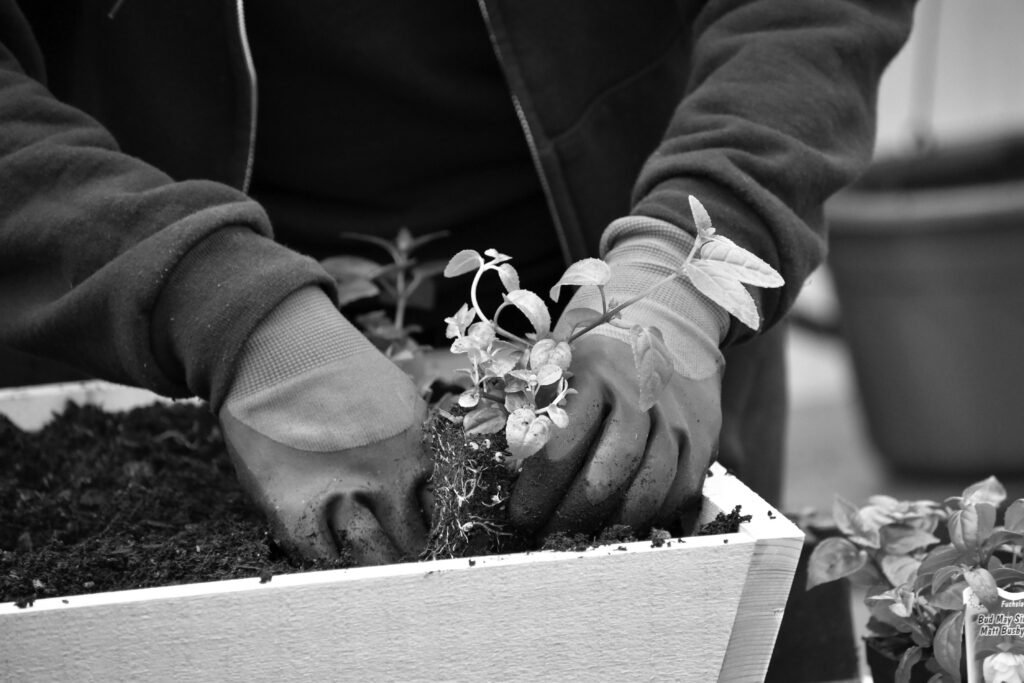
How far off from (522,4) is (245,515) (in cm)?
69

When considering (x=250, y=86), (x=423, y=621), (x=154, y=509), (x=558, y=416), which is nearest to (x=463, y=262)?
(x=558, y=416)

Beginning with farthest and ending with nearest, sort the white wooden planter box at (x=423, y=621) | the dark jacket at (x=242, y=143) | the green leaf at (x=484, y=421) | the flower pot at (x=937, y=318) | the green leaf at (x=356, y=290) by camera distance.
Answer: the flower pot at (x=937, y=318) < the green leaf at (x=356, y=290) < the dark jacket at (x=242, y=143) < the green leaf at (x=484, y=421) < the white wooden planter box at (x=423, y=621)

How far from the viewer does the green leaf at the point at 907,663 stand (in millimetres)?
865

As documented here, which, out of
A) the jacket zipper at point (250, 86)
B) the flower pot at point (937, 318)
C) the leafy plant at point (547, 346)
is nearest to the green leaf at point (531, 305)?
the leafy plant at point (547, 346)

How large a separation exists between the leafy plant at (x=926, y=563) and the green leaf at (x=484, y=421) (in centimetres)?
32

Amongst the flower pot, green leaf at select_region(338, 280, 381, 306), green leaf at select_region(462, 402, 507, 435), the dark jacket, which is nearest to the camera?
green leaf at select_region(462, 402, 507, 435)

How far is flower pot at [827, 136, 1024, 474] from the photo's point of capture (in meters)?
3.14

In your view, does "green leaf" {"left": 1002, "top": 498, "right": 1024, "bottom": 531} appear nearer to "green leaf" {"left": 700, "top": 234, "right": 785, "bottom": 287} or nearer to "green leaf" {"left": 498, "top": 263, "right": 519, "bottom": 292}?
"green leaf" {"left": 700, "top": 234, "right": 785, "bottom": 287}

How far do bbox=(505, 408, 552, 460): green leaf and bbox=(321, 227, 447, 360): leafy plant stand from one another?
1.20 feet

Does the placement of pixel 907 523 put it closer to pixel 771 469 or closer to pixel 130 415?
pixel 771 469

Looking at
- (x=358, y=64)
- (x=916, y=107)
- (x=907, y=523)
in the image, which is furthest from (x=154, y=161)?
(x=916, y=107)

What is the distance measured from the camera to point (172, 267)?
3.16ft

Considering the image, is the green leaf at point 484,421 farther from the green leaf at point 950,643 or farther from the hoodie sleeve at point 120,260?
the green leaf at point 950,643

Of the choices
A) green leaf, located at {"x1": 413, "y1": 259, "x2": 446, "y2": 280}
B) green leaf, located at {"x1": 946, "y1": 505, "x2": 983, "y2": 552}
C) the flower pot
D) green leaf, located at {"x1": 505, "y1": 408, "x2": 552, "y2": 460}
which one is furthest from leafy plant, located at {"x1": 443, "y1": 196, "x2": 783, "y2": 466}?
the flower pot
